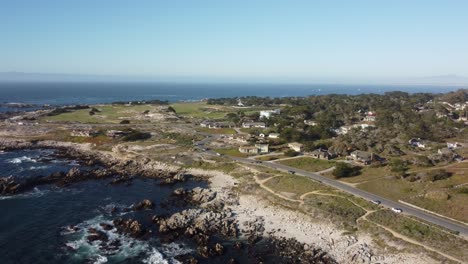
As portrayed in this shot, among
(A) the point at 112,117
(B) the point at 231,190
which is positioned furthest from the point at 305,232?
(A) the point at 112,117

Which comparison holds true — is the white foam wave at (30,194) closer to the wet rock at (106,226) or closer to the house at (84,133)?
the wet rock at (106,226)

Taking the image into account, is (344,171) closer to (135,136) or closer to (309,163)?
(309,163)

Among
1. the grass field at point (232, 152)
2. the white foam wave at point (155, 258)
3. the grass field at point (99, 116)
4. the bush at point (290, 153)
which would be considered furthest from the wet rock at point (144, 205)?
the grass field at point (99, 116)

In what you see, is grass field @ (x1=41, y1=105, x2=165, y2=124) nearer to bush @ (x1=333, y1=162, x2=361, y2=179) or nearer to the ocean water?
the ocean water

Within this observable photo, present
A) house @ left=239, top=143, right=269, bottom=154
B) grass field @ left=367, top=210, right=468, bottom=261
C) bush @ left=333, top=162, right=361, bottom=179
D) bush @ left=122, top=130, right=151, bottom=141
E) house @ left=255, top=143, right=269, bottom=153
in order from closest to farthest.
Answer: grass field @ left=367, top=210, right=468, bottom=261 < bush @ left=333, top=162, right=361, bottom=179 < house @ left=239, top=143, right=269, bottom=154 < house @ left=255, top=143, right=269, bottom=153 < bush @ left=122, top=130, right=151, bottom=141

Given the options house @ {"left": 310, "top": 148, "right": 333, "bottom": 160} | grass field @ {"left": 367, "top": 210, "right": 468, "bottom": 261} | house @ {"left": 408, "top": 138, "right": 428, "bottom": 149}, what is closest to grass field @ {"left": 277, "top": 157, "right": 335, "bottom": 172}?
house @ {"left": 310, "top": 148, "right": 333, "bottom": 160}
